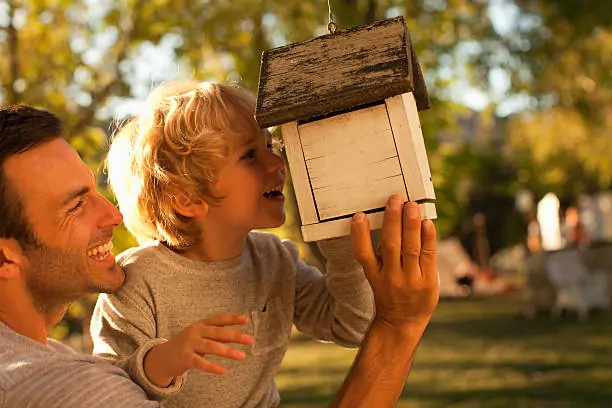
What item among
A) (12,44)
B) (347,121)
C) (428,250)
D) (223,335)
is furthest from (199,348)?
(12,44)

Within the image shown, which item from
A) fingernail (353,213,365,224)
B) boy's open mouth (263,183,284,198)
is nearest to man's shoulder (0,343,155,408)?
fingernail (353,213,365,224)

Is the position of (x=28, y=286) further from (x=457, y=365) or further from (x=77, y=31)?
(x=457, y=365)

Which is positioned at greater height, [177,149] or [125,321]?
[177,149]

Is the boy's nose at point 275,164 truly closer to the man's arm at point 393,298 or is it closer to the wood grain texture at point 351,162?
the wood grain texture at point 351,162

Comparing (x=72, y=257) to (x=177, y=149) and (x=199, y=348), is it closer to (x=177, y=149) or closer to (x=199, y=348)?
(x=199, y=348)

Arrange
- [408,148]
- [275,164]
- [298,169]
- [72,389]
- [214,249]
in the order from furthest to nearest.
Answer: [214,249] < [275,164] < [298,169] < [408,148] < [72,389]

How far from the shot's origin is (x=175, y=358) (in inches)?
74.5

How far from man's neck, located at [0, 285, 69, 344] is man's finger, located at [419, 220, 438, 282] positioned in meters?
0.83

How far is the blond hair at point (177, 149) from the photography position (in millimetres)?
2527

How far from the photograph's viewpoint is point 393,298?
1957mm

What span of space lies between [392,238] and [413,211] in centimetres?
8

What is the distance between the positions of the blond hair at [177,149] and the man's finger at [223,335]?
790mm

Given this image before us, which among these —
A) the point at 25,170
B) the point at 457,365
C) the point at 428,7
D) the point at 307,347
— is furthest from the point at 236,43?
the point at 307,347

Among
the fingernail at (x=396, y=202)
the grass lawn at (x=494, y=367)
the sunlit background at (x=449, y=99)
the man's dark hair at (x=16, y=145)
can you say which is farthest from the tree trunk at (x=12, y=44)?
the grass lawn at (x=494, y=367)
